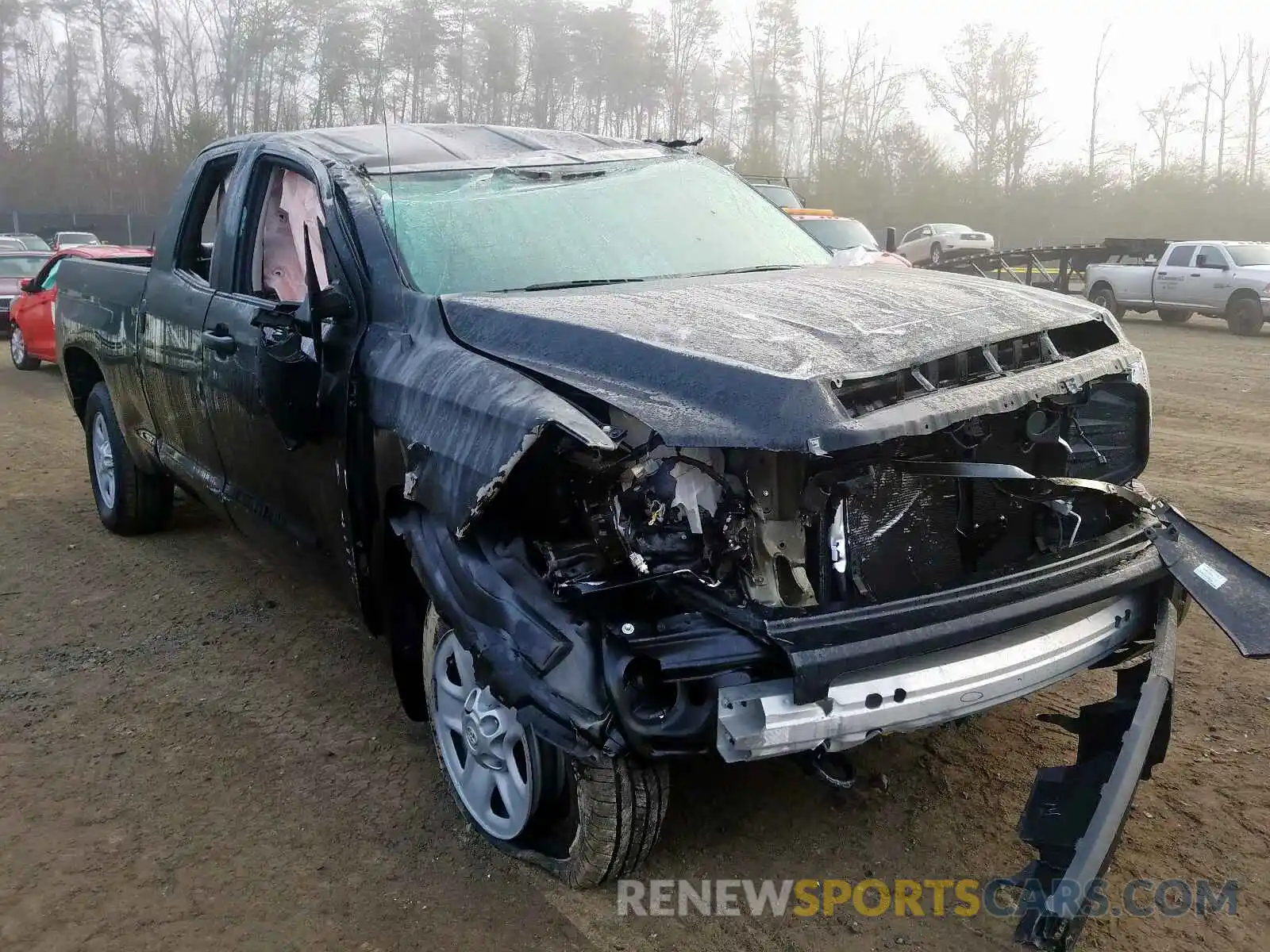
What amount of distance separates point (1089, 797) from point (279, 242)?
132 inches

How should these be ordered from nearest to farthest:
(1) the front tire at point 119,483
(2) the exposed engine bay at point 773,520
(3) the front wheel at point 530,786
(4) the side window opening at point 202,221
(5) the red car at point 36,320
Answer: (2) the exposed engine bay at point 773,520, (3) the front wheel at point 530,786, (4) the side window opening at point 202,221, (1) the front tire at point 119,483, (5) the red car at point 36,320

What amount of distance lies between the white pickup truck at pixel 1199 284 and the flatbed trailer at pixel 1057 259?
76 centimetres

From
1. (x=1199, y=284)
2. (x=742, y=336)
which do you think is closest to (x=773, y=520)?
(x=742, y=336)

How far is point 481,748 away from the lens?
283 cm

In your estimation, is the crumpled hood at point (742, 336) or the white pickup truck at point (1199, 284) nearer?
the crumpled hood at point (742, 336)

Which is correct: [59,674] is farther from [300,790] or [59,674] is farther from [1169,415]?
[1169,415]

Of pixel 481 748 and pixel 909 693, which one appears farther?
pixel 481 748

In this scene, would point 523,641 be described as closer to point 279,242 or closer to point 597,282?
point 597,282

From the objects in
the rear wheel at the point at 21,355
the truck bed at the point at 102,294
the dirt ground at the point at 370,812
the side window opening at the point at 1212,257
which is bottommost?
the dirt ground at the point at 370,812

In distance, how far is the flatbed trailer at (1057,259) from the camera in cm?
2006

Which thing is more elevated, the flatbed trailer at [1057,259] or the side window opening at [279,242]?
A: the flatbed trailer at [1057,259]

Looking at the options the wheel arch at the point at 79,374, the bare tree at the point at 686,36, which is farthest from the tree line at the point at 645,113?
the wheel arch at the point at 79,374

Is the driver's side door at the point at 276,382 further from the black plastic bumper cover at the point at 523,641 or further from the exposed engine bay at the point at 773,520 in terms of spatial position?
the exposed engine bay at the point at 773,520

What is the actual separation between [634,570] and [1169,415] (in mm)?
8465
